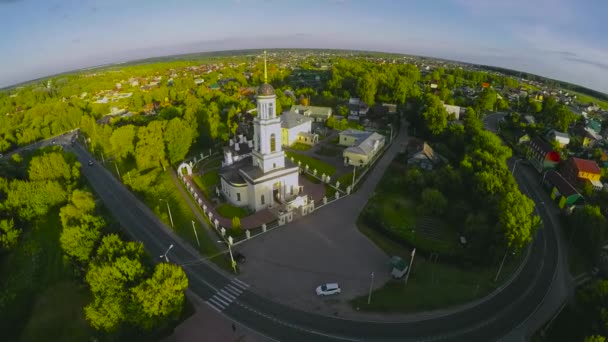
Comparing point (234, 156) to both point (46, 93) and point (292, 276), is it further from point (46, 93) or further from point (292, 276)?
point (46, 93)

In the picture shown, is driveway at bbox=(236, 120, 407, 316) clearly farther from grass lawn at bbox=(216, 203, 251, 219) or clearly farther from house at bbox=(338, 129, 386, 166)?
house at bbox=(338, 129, 386, 166)

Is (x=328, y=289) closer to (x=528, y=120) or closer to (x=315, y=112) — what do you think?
(x=315, y=112)

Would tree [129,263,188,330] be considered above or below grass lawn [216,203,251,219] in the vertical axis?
below

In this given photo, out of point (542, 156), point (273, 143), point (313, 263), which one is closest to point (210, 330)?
point (313, 263)

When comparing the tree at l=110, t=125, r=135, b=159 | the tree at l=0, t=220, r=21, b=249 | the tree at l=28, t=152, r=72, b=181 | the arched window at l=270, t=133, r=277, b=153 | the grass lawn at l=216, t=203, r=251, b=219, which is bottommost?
the tree at l=0, t=220, r=21, b=249

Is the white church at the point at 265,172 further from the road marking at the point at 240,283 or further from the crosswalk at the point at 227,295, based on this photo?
the crosswalk at the point at 227,295

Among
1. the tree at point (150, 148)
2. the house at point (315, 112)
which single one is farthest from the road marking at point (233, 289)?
the house at point (315, 112)

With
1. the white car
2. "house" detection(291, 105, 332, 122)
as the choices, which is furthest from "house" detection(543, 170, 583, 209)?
"house" detection(291, 105, 332, 122)
